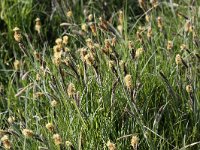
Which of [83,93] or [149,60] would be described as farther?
[149,60]

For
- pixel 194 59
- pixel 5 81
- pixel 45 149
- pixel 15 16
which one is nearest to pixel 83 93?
pixel 45 149

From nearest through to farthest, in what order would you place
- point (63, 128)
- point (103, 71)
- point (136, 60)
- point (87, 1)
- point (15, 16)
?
point (63, 128), point (136, 60), point (103, 71), point (15, 16), point (87, 1)

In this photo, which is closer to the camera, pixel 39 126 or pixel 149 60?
pixel 39 126

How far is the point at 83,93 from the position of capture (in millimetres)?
2010

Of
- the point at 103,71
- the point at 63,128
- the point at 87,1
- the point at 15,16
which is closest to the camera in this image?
the point at 63,128

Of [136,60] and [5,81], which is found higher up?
[136,60]

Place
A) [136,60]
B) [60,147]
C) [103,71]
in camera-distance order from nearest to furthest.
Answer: [60,147] → [136,60] → [103,71]

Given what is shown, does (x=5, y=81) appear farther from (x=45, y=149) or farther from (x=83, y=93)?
(x=45, y=149)

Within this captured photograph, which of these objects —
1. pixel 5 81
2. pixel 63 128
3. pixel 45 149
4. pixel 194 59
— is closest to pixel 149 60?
pixel 194 59

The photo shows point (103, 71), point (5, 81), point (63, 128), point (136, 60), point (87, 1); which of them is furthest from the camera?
point (87, 1)

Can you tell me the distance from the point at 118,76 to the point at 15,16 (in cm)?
138

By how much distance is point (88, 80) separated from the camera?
2.17 meters

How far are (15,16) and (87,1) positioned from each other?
0.51 m

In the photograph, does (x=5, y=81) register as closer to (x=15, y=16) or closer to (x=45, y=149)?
(x=15, y=16)
